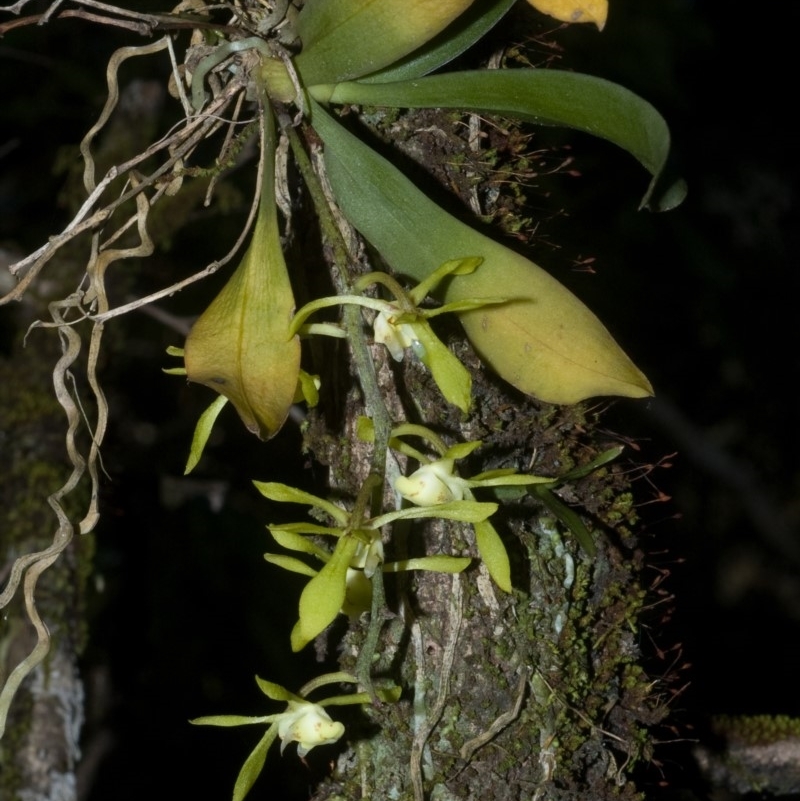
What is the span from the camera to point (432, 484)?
2.06 feet

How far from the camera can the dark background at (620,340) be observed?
186 cm

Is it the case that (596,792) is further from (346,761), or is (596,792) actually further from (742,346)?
(742,346)

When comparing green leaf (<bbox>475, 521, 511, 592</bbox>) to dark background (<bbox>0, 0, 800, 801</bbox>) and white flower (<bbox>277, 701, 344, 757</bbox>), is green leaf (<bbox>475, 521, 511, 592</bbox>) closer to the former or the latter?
white flower (<bbox>277, 701, 344, 757</bbox>)

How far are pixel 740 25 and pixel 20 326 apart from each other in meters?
1.92

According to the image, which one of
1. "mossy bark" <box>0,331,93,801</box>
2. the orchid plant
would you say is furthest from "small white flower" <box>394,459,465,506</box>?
"mossy bark" <box>0,331,93,801</box>

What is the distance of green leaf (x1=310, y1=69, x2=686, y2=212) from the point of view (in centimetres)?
67

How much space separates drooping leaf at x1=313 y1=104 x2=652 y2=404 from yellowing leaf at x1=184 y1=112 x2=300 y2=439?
10cm

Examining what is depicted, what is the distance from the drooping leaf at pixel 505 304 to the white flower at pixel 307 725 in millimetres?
281

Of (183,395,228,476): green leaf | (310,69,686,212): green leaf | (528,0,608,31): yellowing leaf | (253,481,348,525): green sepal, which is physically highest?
(528,0,608,31): yellowing leaf

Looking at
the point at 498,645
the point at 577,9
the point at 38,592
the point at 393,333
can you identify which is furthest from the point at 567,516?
the point at 38,592

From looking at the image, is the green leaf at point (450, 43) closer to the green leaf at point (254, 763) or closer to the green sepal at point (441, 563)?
the green sepal at point (441, 563)

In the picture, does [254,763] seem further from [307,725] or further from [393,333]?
[393,333]

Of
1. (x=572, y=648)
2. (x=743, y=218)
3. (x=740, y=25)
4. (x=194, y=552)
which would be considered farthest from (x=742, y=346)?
(x=572, y=648)

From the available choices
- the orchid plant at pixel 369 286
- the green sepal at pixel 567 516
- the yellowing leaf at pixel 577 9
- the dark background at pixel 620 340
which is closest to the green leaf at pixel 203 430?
the orchid plant at pixel 369 286
